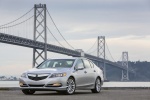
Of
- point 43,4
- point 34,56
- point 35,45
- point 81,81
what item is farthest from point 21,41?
point 81,81

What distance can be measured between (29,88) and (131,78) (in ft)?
392

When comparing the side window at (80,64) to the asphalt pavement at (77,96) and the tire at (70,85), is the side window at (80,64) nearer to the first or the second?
the tire at (70,85)

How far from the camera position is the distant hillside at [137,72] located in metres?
134

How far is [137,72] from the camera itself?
145m

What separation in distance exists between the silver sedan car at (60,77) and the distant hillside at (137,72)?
113 m

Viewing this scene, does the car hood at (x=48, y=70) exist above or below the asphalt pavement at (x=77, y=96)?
above

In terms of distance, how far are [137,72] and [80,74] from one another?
429 feet

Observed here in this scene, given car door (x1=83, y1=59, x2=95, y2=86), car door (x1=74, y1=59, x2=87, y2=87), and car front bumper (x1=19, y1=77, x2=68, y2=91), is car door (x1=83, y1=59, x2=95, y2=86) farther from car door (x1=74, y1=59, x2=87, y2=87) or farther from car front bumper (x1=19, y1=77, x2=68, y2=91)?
car front bumper (x1=19, y1=77, x2=68, y2=91)

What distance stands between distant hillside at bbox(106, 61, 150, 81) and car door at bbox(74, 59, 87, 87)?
372 ft

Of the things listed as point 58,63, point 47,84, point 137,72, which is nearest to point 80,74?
point 58,63

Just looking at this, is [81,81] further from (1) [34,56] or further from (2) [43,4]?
(2) [43,4]

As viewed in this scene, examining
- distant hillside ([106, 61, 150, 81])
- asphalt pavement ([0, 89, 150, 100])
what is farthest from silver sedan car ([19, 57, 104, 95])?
distant hillside ([106, 61, 150, 81])

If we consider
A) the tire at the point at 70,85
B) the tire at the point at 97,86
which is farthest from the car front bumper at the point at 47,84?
the tire at the point at 97,86

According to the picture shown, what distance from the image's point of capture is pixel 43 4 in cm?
9338
